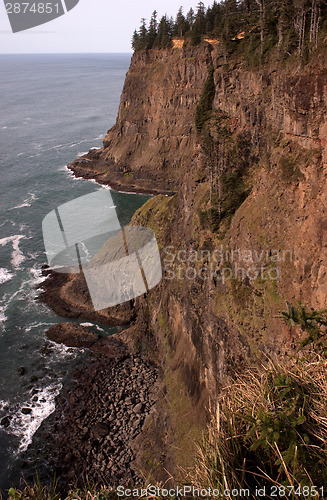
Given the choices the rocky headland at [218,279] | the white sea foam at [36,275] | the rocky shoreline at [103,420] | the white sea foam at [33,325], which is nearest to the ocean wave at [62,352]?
the rocky shoreline at [103,420]

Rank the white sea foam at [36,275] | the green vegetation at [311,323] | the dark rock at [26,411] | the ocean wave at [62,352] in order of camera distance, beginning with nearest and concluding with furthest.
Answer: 1. the green vegetation at [311,323]
2. the dark rock at [26,411]
3. the ocean wave at [62,352]
4. the white sea foam at [36,275]

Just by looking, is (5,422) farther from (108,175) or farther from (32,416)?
(108,175)

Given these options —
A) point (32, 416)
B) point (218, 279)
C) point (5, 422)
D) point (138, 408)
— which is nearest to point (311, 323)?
point (218, 279)

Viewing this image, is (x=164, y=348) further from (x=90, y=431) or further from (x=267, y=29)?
(x=267, y=29)

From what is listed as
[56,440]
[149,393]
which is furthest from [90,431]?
[149,393]

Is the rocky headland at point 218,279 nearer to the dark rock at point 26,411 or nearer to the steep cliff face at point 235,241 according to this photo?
the steep cliff face at point 235,241

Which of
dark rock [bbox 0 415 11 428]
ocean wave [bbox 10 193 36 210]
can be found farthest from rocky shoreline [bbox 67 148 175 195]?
dark rock [bbox 0 415 11 428]
